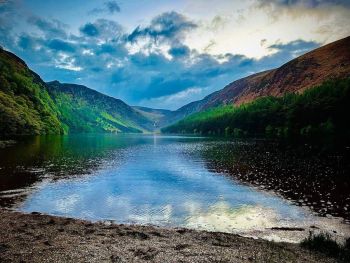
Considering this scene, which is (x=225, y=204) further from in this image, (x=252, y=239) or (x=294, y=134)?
(x=294, y=134)

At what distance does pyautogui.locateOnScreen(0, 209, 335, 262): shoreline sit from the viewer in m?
20.0

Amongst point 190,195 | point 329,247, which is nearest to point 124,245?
point 329,247

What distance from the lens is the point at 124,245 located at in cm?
2292

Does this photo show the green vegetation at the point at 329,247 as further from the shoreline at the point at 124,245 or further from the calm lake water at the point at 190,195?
the calm lake water at the point at 190,195

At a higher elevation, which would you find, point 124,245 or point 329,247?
point 124,245

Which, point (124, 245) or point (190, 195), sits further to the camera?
point (190, 195)

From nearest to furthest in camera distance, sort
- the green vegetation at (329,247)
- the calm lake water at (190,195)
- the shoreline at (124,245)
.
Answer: the shoreline at (124,245)
the green vegetation at (329,247)
the calm lake water at (190,195)

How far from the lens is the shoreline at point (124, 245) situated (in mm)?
20031

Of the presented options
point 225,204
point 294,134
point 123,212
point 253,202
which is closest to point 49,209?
point 123,212

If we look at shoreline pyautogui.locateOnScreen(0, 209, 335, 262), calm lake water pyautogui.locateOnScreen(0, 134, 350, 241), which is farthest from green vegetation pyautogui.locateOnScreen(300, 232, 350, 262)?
calm lake water pyautogui.locateOnScreen(0, 134, 350, 241)

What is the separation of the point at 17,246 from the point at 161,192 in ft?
89.6

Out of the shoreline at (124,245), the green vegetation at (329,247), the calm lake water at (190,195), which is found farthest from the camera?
the calm lake water at (190,195)

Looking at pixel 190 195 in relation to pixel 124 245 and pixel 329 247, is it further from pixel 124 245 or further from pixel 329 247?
pixel 329 247

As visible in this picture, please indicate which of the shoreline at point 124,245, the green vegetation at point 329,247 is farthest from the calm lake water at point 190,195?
the shoreline at point 124,245
